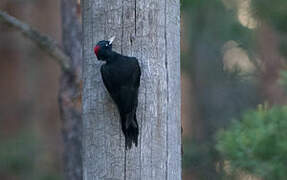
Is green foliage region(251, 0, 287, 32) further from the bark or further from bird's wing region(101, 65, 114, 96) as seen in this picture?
bird's wing region(101, 65, 114, 96)

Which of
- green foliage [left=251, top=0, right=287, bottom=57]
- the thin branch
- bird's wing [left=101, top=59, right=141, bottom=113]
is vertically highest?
green foliage [left=251, top=0, right=287, bottom=57]

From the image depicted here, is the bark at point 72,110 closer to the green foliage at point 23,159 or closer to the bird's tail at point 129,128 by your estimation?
the bird's tail at point 129,128

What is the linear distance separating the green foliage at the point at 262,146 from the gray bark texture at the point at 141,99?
140cm

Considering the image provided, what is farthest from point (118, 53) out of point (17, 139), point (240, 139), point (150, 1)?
point (17, 139)

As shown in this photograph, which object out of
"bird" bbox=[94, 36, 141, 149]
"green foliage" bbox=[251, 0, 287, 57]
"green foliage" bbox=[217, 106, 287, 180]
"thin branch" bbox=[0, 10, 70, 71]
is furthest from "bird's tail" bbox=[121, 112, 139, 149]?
"green foliage" bbox=[251, 0, 287, 57]

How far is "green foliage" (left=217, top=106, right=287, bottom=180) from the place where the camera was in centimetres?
455

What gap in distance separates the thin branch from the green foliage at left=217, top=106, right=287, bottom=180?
2600mm

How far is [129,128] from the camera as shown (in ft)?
10.2

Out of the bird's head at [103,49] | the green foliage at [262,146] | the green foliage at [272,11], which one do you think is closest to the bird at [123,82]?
the bird's head at [103,49]

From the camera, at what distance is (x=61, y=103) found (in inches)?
265

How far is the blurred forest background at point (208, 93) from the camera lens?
187 inches

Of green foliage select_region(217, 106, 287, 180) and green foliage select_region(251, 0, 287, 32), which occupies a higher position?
green foliage select_region(251, 0, 287, 32)

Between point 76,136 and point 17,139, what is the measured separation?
170 inches

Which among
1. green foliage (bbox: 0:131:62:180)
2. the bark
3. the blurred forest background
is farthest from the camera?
green foliage (bbox: 0:131:62:180)
